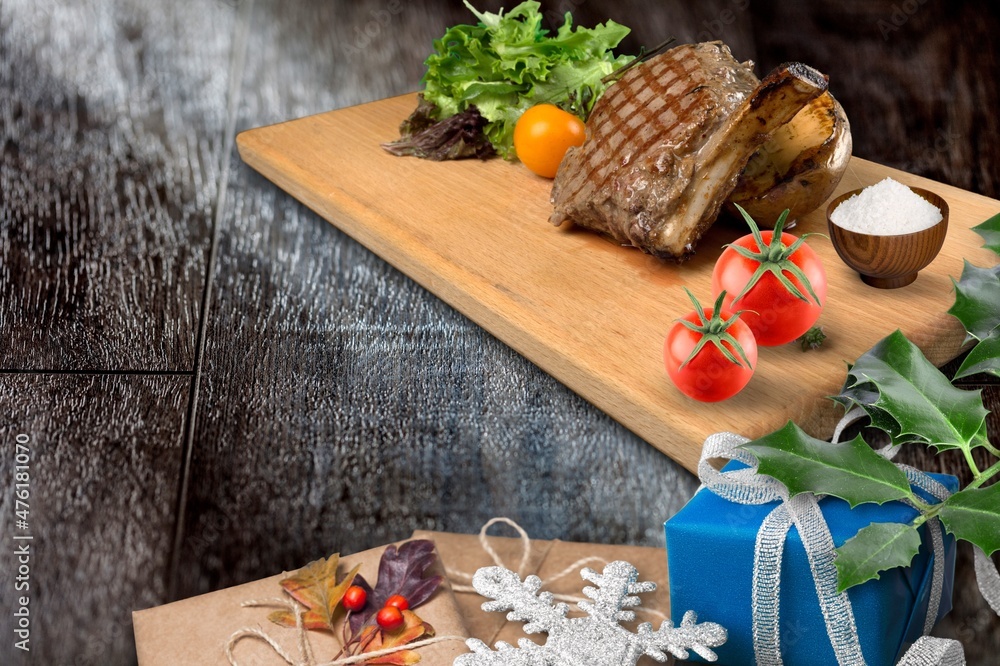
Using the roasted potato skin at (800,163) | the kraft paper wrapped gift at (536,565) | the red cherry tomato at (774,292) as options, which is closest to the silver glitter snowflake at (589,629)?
the kraft paper wrapped gift at (536,565)

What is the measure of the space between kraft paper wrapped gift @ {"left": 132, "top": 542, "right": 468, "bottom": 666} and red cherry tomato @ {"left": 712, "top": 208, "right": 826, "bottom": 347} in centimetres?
82

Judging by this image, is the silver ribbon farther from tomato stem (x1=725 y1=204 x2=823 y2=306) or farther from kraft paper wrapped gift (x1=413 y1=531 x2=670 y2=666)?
tomato stem (x1=725 y1=204 x2=823 y2=306)

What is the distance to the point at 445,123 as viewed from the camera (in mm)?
3018

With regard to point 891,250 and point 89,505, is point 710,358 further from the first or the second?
point 89,505

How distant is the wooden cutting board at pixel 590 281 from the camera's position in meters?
1.90

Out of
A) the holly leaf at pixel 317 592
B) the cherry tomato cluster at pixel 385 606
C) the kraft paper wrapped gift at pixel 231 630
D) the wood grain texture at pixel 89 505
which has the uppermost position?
the cherry tomato cluster at pixel 385 606

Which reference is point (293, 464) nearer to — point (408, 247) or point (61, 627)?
point (61, 627)

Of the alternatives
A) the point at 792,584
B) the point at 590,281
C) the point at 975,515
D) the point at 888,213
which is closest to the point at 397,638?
the point at 792,584

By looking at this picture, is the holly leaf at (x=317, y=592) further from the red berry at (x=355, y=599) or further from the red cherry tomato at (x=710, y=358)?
the red cherry tomato at (x=710, y=358)

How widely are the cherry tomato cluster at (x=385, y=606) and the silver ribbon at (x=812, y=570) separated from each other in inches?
19.7

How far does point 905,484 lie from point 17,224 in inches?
98.2

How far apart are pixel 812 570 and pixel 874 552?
0.31 ft

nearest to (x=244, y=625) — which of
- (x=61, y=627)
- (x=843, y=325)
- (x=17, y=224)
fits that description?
(x=61, y=627)

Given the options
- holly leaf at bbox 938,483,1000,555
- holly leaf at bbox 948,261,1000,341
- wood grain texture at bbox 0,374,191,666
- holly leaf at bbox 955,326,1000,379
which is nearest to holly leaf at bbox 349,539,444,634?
wood grain texture at bbox 0,374,191,666
